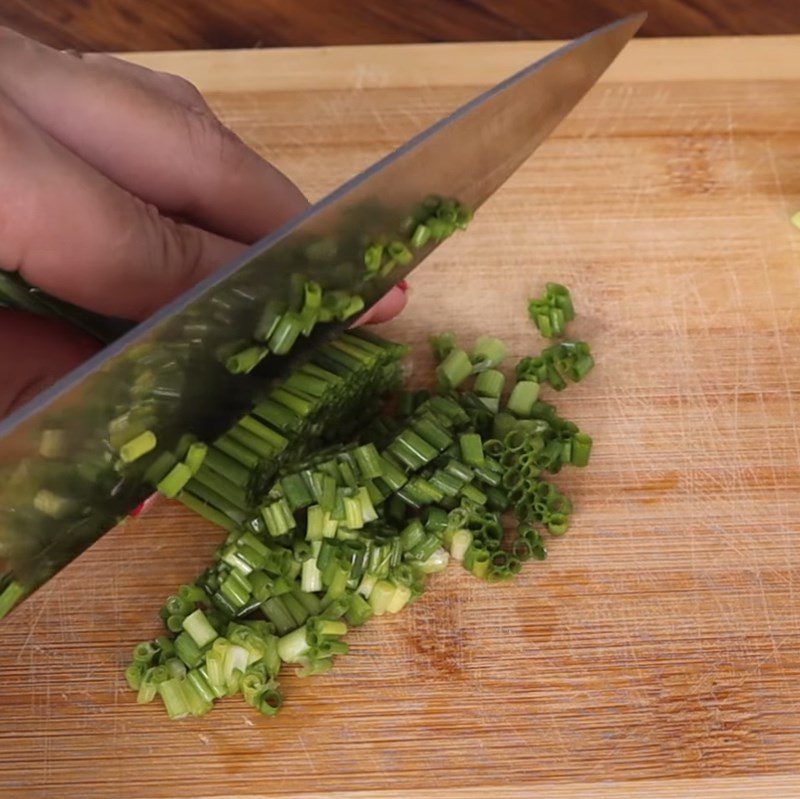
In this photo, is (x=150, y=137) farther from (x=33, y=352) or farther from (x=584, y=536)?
(x=584, y=536)

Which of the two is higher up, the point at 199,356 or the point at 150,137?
the point at 150,137

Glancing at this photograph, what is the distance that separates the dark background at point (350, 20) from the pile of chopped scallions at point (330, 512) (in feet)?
3.75

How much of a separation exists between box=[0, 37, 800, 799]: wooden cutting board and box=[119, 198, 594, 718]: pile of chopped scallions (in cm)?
6

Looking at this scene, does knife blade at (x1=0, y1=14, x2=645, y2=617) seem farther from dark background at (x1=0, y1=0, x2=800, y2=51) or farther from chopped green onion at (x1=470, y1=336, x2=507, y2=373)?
dark background at (x1=0, y1=0, x2=800, y2=51)

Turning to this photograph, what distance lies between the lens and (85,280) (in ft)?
5.90

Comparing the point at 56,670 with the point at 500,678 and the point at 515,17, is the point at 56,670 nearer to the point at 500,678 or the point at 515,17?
the point at 500,678

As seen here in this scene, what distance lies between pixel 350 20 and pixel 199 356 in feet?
5.14

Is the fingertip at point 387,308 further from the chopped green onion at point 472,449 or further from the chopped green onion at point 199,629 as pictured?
the chopped green onion at point 199,629

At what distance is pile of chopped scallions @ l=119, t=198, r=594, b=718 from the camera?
1902mm

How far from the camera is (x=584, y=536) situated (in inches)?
81.4

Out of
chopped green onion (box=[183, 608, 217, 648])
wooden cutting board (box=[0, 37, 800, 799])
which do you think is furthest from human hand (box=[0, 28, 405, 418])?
chopped green onion (box=[183, 608, 217, 648])

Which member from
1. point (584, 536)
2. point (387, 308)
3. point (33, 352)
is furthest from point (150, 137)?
point (584, 536)

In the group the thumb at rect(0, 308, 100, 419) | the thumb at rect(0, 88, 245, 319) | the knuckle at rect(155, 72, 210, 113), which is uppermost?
the knuckle at rect(155, 72, 210, 113)

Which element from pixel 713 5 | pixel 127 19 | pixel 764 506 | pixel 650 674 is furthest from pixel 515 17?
pixel 650 674
